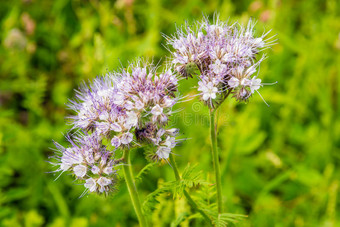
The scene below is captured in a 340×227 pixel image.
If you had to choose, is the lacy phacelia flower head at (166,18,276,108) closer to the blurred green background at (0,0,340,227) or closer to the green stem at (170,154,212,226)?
the green stem at (170,154,212,226)

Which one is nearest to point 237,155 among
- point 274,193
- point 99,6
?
point 274,193

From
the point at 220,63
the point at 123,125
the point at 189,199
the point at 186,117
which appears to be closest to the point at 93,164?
the point at 123,125

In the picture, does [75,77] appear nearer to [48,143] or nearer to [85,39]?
[85,39]

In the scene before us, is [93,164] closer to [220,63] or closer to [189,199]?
[189,199]

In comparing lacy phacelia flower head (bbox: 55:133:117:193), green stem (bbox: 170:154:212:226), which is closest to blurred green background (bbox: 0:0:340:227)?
green stem (bbox: 170:154:212:226)

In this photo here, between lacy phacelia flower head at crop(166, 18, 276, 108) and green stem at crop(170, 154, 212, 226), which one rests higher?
lacy phacelia flower head at crop(166, 18, 276, 108)
